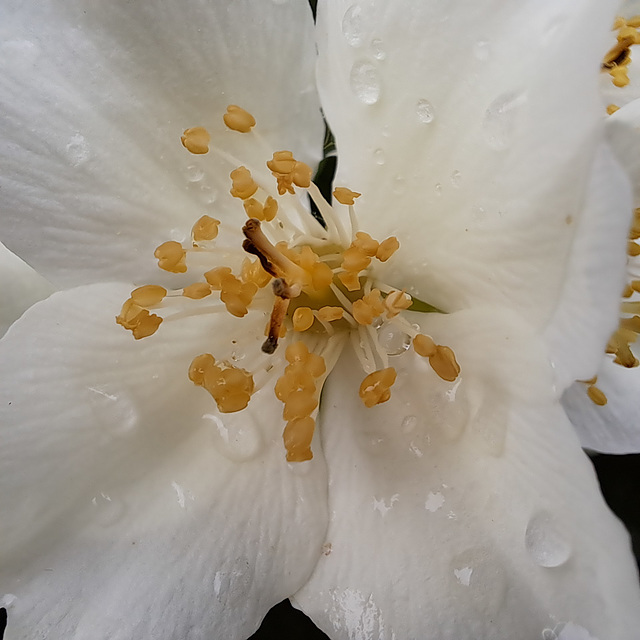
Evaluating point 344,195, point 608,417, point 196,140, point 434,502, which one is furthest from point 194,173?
point 608,417

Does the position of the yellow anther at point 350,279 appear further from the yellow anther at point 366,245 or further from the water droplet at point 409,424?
the water droplet at point 409,424

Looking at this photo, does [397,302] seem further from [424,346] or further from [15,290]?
[15,290]

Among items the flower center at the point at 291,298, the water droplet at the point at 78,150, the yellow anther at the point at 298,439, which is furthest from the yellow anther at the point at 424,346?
the water droplet at the point at 78,150

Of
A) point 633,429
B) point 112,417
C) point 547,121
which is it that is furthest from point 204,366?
point 633,429

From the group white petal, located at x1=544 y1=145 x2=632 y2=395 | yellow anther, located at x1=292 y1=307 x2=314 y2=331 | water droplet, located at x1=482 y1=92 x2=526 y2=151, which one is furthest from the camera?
yellow anther, located at x1=292 y1=307 x2=314 y2=331

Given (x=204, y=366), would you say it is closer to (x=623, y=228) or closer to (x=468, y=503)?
(x=468, y=503)

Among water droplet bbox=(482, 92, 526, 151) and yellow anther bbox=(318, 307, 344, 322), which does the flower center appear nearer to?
yellow anther bbox=(318, 307, 344, 322)

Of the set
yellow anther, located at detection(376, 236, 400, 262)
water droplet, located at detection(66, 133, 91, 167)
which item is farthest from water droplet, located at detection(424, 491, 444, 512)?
water droplet, located at detection(66, 133, 91, 167)

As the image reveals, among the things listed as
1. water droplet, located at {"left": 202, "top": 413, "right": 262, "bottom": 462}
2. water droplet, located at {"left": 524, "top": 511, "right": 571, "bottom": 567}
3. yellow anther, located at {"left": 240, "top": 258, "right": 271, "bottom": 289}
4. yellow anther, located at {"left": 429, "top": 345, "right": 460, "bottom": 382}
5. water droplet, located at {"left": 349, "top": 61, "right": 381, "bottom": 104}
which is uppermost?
water droplet, located at {"left": 349, "top": 61, "right": 381, "bottom": 104}
